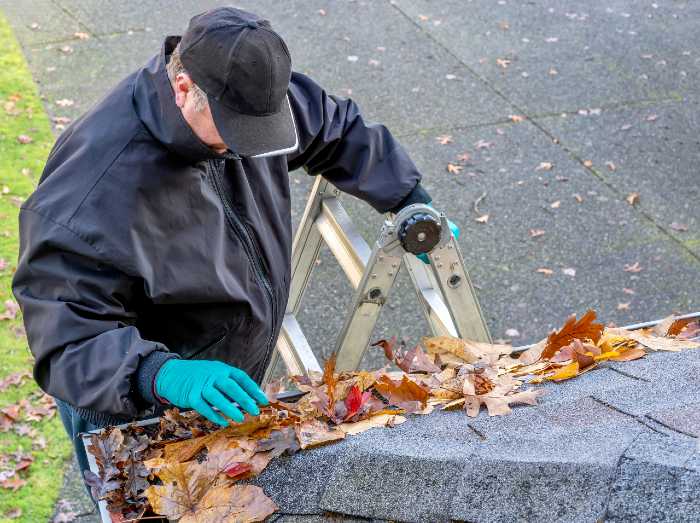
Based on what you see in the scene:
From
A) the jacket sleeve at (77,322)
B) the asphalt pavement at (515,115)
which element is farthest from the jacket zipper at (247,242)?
the asphalt pavement at (515,115)

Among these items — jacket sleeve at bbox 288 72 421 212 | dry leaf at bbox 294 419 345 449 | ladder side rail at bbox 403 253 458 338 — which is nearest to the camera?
dry leaf at bbox 294 419 345 449

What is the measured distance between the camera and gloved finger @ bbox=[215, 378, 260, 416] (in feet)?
6.57

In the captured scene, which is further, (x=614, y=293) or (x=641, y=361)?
(x=614, y=293)

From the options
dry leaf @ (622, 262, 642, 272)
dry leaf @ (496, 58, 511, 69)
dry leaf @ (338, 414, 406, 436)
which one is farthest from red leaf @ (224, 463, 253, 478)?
dry leaf @ (496, 58, 511, 69)

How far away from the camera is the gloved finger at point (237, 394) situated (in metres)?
2.00

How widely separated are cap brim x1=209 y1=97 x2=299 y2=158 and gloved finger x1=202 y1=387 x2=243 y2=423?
0.58 metres

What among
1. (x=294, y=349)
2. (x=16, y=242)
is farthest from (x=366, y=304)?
(x=16, y=242)

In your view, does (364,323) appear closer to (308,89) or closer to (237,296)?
(237,296)

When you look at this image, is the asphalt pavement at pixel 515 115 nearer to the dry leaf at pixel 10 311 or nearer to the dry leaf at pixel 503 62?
the dry leaf at pixel 503 62

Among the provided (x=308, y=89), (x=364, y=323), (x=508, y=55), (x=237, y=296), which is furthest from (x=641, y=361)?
(x=508, y=55)

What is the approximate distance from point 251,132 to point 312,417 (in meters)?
0.72

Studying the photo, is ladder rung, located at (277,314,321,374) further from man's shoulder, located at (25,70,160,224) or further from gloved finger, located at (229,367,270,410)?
man's shoulder, located at (25,70,160,224)

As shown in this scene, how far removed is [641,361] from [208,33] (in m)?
1.44

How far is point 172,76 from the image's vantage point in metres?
2.09
